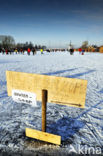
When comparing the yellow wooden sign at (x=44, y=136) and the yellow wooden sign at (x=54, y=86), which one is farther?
the yellow wooden sign at (x=44, y=136)

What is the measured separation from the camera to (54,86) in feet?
5.43

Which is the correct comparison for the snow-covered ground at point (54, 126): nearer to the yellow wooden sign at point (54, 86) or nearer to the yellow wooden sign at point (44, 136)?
the yellow wooden sign at point (44, 136)

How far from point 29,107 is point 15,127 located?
91 centimetres

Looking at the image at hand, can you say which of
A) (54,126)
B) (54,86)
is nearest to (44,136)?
(54,126)

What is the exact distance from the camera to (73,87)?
1565 mm

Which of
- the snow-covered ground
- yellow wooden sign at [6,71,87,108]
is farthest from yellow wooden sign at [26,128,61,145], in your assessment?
yellow wooden sign at [6,71,87,108]

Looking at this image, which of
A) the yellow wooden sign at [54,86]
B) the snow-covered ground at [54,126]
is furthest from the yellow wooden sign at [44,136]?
the yellow wooden sign at [54,86]

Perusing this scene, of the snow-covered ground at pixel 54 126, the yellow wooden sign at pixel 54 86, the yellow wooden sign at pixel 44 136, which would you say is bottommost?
the snow-covered ground at pixel 54 126

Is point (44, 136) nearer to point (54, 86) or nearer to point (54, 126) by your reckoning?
point (54, 126)

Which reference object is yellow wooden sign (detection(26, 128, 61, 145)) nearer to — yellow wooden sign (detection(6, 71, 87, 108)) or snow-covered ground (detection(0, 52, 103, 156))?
snow-covered ground (detection(0, 52, 103, 156))

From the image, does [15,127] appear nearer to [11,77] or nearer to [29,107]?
[29,107]

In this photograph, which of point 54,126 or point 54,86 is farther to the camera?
point 54,126

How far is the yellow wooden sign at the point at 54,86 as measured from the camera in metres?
1.55

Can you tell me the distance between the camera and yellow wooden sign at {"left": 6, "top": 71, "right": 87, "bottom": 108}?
1555mm
